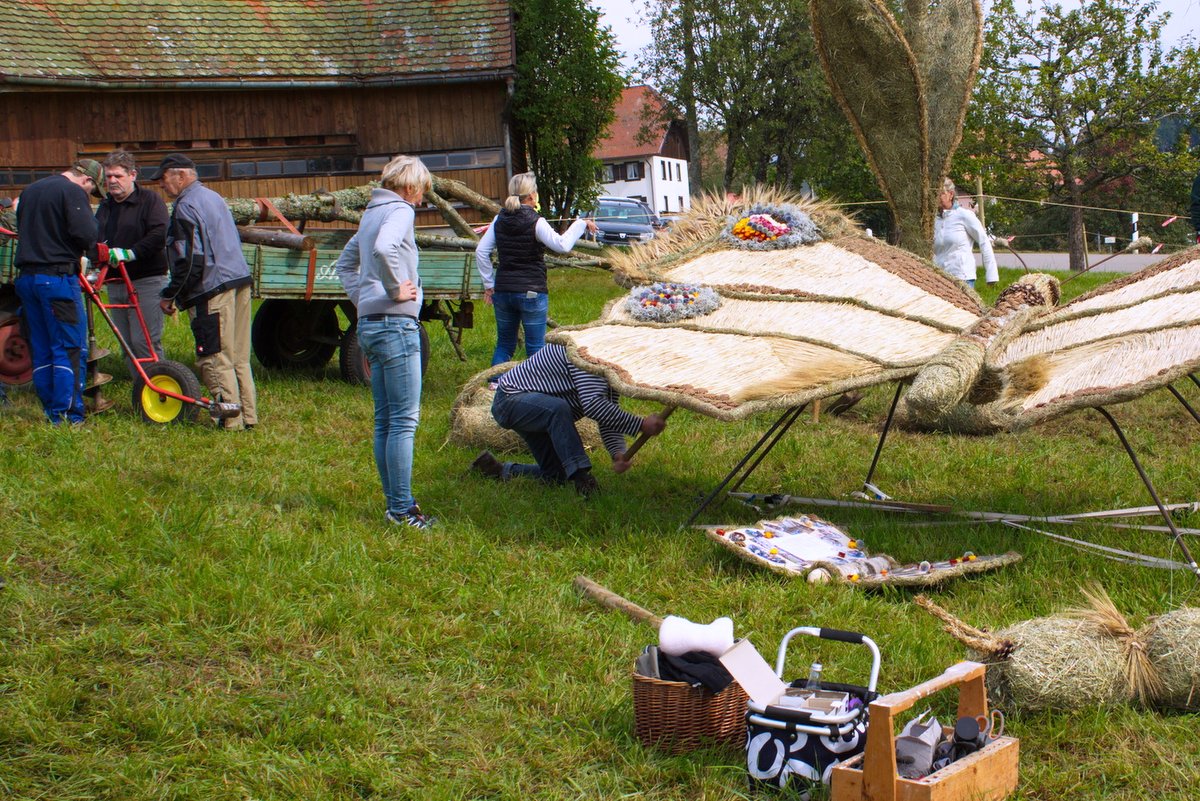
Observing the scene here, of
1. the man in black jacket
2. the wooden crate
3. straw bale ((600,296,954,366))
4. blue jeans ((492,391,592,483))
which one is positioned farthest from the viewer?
the man in black jacket

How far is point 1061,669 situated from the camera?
370 centimetres

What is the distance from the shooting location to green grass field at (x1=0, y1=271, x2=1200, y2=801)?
11.6ft

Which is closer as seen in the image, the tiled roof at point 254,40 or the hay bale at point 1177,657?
the hay bale at point 1177,657

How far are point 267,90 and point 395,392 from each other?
53.9ft

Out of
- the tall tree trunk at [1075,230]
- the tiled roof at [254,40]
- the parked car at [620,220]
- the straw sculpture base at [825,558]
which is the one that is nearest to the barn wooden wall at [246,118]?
the tiled roof at [254,40]

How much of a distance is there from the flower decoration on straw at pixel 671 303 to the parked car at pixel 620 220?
730 inches

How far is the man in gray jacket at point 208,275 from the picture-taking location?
787 centimetres

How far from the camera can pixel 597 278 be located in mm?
20703

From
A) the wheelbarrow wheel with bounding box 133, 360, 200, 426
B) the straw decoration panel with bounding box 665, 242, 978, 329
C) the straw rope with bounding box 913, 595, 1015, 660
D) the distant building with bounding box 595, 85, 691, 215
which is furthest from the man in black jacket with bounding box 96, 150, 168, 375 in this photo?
the distant building with bounding box 595, 85, 691, 215

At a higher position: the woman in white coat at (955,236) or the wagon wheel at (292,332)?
the woman in white coat at (955,236)

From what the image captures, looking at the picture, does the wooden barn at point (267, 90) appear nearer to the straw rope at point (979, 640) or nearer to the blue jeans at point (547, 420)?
the blue jeans at point (547, 420)

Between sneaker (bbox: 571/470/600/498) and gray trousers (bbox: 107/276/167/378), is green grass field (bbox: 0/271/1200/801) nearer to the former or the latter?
sneaker (bbox: 571/470/600/498)

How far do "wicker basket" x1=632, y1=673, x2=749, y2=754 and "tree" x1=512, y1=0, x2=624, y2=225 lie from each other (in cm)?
1922

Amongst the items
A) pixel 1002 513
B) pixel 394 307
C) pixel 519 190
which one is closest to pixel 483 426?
pixel 519 190
